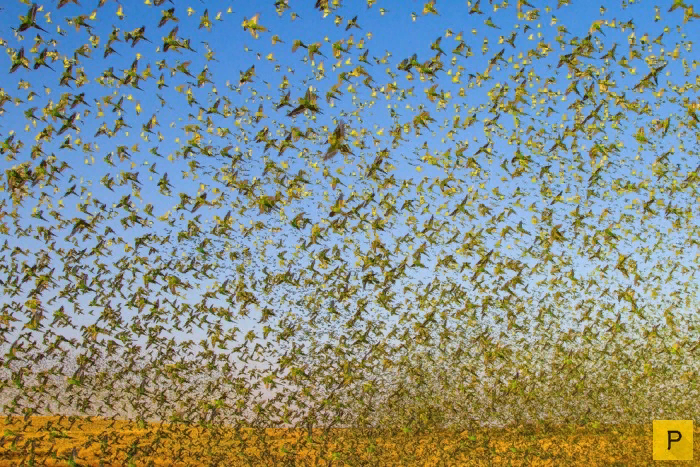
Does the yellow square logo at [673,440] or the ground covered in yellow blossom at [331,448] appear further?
the yellow square logo at [673,440]

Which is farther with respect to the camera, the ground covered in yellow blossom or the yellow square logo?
the yellow square logo

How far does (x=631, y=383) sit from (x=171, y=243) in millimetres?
23362

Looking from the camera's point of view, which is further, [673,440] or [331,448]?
[673,440]

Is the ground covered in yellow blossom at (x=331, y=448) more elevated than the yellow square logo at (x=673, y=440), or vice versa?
the yellow square logo at (x=673, y=440)

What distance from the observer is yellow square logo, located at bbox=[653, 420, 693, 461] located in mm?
27188

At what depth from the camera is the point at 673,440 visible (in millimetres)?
28531

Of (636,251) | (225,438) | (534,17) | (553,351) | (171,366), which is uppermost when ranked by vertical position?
(534,17)

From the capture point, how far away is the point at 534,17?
13.3 metres

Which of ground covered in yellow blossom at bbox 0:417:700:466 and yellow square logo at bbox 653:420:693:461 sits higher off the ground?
yellow square logo at bbox 653:420:693:461

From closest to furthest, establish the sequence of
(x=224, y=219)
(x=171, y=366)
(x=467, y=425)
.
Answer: (x=224, y=219), (x=171, y=366), (x=467, y=425)

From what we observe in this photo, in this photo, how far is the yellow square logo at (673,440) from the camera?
89.2ft

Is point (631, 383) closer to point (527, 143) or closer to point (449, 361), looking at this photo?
point (449, 361)

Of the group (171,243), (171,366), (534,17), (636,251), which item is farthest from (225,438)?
(534,17)

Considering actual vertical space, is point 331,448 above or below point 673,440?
below
